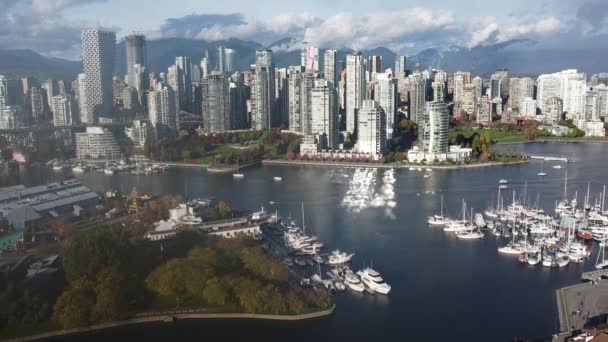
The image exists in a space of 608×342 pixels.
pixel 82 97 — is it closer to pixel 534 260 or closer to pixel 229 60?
pixel 534 260

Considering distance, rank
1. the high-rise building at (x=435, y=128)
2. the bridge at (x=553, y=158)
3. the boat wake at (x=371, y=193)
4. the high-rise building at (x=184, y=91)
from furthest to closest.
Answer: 1. the high-rise building at (x=184, y=91)
2. the high-rise building at (x=435, y=128)
3. the bridge at (x=553, y=158)
4. the boat wake at (x=371, y=193)

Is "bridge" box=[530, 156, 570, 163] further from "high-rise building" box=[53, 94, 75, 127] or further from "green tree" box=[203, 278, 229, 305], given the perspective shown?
"green tree" box=[203, 278, 229, 305]

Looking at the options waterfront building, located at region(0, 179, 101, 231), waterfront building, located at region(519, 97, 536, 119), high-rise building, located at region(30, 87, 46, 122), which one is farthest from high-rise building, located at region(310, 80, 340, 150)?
waterfront building, located at region(519, 97, 536, 119)

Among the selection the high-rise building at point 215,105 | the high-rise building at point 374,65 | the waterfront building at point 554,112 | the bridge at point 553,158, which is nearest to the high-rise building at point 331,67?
the high-rise building at point 374,65

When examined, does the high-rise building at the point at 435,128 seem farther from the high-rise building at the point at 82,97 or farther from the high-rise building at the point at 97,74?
the high-rise building at the point at 82,97

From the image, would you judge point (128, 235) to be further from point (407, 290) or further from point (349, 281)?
point (407, 290)

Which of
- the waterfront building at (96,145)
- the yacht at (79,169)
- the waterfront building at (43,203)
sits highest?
the waterfront building at (96,145)

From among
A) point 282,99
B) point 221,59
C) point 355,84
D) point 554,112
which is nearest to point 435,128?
point 355,84
